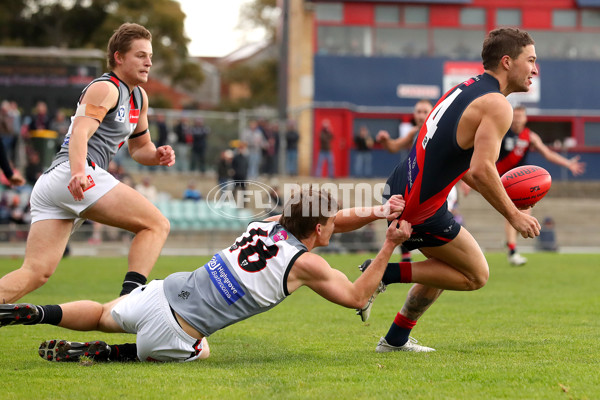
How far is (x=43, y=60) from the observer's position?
2530 centimetres

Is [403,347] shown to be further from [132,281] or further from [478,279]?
[132,281]

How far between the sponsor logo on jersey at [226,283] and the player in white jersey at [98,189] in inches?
34.2

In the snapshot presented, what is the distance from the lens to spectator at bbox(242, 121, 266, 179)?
24750 millimetres

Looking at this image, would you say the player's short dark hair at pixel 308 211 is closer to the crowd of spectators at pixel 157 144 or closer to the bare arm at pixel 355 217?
the bare arm at pixel 355 217

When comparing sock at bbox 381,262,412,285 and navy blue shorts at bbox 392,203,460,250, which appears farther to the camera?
sock at bbox 381,262,412,285

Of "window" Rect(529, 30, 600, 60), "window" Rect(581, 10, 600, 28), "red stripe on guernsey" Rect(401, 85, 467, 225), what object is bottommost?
"red stripe on guernsey" Rect(401, 85, 467, 225)

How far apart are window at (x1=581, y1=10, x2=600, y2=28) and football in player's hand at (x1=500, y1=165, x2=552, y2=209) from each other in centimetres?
3213

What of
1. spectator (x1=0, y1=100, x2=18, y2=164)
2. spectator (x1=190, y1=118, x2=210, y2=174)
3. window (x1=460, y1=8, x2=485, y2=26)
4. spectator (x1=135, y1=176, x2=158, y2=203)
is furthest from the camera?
window (x1=460, y1=8, x2=485, y2=26)

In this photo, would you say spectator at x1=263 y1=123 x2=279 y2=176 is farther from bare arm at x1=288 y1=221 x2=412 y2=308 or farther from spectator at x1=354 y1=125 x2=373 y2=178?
bare arm at x1=288 y1=221 x2=412 y2=308

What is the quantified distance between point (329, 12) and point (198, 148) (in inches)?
492

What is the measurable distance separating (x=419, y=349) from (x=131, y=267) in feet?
7.13

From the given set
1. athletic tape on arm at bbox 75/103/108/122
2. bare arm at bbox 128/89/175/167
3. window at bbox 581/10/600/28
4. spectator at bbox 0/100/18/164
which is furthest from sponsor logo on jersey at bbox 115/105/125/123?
window at bbox 581/10/600/28

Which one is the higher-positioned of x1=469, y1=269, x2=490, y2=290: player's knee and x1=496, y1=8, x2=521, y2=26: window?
x1=496, y1=8, x2=521, y2=26: window

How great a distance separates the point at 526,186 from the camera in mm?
6035
